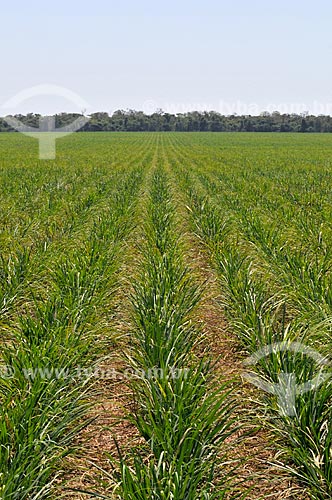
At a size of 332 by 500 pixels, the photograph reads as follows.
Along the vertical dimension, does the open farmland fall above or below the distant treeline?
below

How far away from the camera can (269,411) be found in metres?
3.70

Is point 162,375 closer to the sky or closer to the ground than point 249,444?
closer to the sky

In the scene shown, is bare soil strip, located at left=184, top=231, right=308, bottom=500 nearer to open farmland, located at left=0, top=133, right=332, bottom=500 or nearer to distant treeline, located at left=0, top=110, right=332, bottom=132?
open farmland, located at left=0, top=133, right=332, bottom=500

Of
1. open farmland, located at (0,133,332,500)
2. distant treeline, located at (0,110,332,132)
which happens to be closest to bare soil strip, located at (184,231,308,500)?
open farmland, located at (0,133,332,500)

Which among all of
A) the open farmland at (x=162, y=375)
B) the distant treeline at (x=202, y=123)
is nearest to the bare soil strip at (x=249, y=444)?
the open farmland at (x=162, y=375)

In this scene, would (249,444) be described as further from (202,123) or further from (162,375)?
(202,123)

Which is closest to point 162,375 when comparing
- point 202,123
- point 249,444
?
point 249,444

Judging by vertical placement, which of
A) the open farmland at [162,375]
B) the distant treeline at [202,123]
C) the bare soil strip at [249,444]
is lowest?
the bare soil strip at [249,444]

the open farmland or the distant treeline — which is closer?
the open farmland

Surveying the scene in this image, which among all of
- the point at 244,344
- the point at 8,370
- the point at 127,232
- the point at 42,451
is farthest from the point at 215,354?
the point at 127,232

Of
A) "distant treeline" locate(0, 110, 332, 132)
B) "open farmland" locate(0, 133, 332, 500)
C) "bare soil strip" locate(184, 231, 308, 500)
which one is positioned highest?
"distant treeline" locate(0, 110, 332, 132)

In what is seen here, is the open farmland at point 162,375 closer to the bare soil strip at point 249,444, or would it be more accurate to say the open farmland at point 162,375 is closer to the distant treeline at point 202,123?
the bare soil strip at point 249,444

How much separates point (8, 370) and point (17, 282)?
2032 mm

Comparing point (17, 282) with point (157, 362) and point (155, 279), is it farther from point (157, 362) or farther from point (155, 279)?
point (157, 362)
